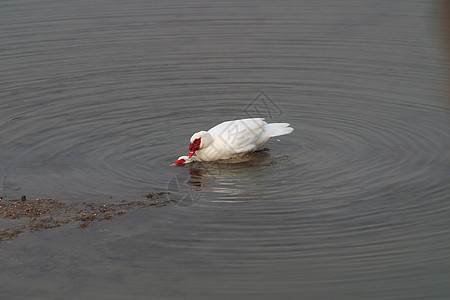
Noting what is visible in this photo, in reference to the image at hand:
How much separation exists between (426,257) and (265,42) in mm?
9935

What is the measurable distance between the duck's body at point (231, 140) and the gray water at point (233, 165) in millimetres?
210

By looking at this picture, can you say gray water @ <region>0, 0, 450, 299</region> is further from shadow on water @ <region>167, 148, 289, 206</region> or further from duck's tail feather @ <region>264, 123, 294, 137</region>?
duck's tail feather @ <region>264, 123, 294, 137</region>

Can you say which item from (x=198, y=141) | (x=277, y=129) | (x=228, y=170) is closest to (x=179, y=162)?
(x=198, y=141)

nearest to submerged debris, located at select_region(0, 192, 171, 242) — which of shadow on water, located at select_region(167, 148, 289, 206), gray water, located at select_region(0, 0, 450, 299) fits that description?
gray water, located at select_region(0, 0, 450, 299)

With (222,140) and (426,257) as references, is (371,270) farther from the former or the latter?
(222,140)

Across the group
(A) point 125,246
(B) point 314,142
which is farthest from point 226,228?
(B) point 314,142

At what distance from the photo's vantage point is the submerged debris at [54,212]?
9.30 m

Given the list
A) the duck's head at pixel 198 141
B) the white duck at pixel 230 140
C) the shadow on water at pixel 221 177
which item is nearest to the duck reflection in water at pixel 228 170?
the shadow on water at pixel 221 177

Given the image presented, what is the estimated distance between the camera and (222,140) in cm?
1153

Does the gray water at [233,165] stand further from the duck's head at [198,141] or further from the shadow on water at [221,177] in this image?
the duck's head at [198,141]

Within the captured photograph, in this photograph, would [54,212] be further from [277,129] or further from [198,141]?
[277,129]

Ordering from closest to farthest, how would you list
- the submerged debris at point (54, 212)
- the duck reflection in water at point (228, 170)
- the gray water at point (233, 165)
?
1. the gray water at point (233, 165)
2. the submerged debris at point (54, 212)
3. the duck reflection in water at point (228, 170)

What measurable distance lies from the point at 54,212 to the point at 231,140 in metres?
3.08

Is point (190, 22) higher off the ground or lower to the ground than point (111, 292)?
higher
